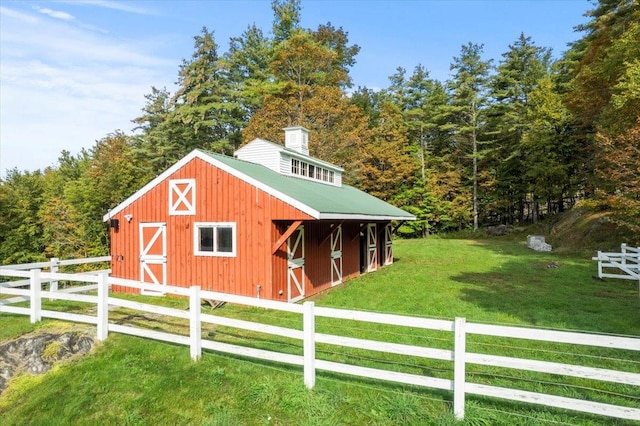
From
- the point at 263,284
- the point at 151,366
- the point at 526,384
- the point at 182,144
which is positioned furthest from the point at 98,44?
the point at 182,144

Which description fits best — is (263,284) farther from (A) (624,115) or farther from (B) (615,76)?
(B) (615,76)

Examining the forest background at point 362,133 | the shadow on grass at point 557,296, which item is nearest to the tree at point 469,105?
the forest background at point 362,133

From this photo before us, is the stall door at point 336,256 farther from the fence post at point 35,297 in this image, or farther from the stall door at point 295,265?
the fence post at point 35,297

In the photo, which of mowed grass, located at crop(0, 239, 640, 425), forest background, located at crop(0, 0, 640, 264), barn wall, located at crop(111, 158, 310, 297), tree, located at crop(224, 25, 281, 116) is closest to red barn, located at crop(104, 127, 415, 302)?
barn wall, located at crop(111, 158, 310, 297)

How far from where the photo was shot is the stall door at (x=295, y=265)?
1113 centimetres

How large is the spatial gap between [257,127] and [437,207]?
60.5 ft

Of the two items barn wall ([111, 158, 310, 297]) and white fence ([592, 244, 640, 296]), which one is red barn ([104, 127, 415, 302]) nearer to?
barn wall ([111, 158, 310, 297])

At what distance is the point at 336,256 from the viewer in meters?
14.5

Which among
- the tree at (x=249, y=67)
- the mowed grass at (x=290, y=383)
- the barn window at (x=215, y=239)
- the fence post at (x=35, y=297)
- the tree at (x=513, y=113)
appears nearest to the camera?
the mowed grass at (x=290, y=383)

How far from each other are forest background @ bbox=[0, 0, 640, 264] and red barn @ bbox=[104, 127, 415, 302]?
18213 millimetres

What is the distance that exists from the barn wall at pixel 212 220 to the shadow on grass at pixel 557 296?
579 cm

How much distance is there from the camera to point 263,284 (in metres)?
10.4

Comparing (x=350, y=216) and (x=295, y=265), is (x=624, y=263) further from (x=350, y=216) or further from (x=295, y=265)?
(x=295, y=265)

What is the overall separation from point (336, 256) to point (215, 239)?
192 inches
